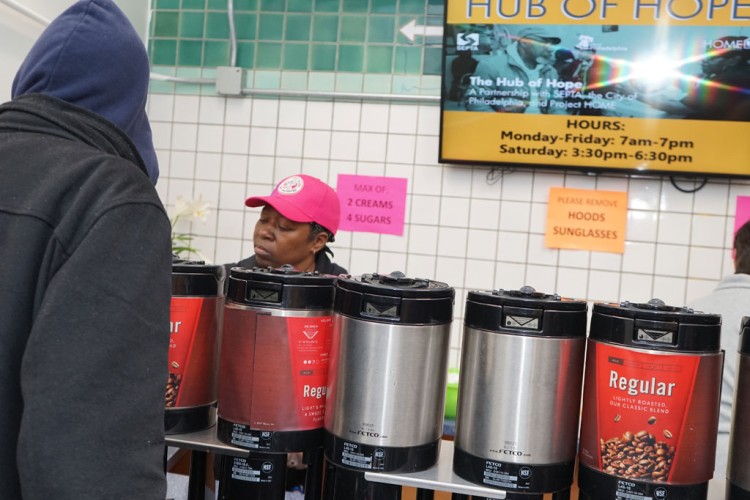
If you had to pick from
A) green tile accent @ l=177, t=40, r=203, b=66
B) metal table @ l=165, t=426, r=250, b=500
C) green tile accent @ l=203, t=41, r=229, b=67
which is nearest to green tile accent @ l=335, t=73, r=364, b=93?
green tile accent @ l=203, t=41, r=229, b=67

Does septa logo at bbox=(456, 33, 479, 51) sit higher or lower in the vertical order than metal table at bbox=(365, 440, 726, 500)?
higher

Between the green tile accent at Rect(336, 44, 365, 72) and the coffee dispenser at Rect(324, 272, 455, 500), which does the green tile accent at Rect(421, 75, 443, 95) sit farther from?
the coffee dispenser at Rect(324, 272, 455, 500)

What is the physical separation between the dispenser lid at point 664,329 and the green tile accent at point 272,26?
2033 millimetres

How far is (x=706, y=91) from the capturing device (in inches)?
91.4

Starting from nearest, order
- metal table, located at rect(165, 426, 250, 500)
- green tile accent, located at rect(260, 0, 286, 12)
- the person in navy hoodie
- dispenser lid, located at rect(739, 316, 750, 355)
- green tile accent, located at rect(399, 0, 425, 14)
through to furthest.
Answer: the person in navy hoodie, dispenser lid, located at rect(739, 316, 750, 355), metal table, located at rect(165, 426, 250, 500), green tile accent, located at rect(399, 0, 425, 14), green tile accent, located at rect(260, 0, 286, 12)

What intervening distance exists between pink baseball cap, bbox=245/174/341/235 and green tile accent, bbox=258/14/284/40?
0.90m

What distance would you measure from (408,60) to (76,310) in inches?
80.1

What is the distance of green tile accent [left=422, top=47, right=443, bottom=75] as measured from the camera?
8.52 ft

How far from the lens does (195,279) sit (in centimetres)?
113

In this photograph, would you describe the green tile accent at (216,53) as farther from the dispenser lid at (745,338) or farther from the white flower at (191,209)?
the dispenser lid at (745,338)

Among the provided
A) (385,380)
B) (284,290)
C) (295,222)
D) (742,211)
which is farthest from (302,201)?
(742,211)

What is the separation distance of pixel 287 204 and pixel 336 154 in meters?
0.78

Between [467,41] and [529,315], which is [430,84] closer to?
[467,41]

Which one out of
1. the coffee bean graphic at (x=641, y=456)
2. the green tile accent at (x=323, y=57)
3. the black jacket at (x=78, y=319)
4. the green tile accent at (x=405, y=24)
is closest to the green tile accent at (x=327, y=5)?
the green tile accent at (x=323, y=57)
